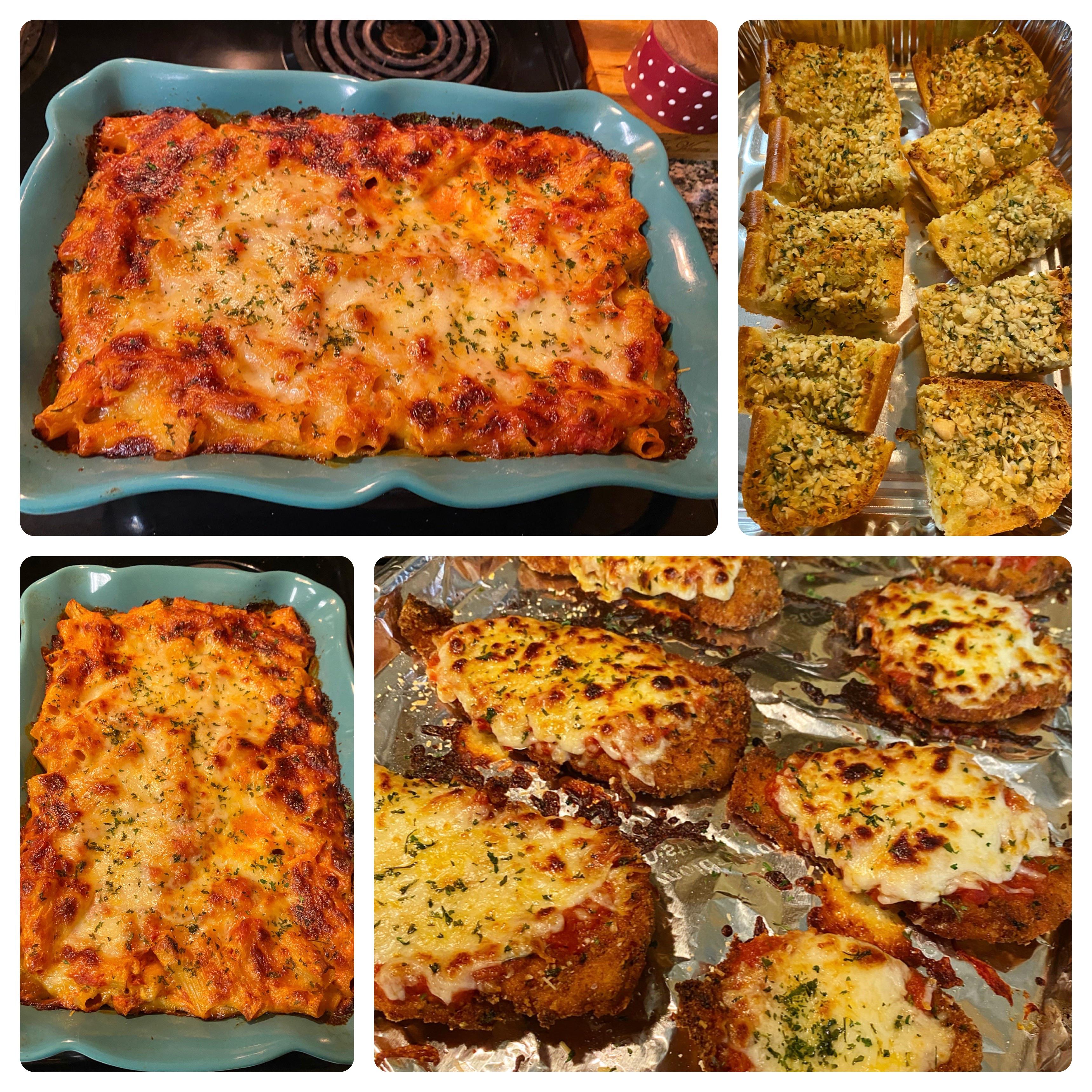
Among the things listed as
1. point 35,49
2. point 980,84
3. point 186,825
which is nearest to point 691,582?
point 186,825

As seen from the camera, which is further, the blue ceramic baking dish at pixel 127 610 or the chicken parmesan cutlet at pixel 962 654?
the chicken parmesan cutlet at pixel 962 654

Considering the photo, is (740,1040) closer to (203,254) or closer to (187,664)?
(187,664)

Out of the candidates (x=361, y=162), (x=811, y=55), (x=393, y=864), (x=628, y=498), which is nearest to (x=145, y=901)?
(x=393, y=864)

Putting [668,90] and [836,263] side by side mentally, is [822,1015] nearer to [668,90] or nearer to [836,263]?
[836,263]

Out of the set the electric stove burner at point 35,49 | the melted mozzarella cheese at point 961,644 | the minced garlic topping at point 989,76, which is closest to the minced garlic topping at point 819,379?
the melted mozzarella cheese at point 961,644

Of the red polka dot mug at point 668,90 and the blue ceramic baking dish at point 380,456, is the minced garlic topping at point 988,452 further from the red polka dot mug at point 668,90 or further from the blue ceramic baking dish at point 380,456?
the red polka dot mug at point 668,90

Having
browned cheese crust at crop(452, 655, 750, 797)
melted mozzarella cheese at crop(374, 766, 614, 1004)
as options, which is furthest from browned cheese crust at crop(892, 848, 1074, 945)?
melted mozzarella cheese at crop(374, 766, 614, 1004)
